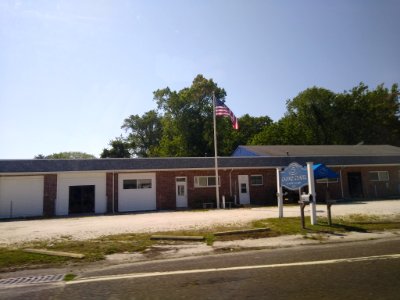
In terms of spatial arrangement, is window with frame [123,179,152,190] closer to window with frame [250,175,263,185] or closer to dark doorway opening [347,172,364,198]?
window with frame [250,175,263,185]

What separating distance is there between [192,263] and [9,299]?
3670 millimetres

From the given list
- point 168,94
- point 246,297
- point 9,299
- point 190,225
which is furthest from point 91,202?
point 168,94

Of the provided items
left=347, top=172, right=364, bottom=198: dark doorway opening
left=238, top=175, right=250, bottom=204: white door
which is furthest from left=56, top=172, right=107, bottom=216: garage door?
left=347, top=172, right=364, bottom=198: dark doorway opening

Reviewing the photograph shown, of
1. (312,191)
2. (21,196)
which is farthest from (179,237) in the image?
(21,196)

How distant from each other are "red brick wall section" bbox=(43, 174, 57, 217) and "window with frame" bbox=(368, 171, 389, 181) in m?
27.3

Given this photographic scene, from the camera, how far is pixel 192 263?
7.51 metres

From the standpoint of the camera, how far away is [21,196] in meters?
23.6

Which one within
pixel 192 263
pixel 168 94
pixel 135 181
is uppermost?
pixel 168 94

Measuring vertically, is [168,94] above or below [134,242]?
above

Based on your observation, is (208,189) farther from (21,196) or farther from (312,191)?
(312,191)

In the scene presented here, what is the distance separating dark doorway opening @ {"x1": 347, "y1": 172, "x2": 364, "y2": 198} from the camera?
99.3ft

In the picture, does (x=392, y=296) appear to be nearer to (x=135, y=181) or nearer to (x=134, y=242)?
(x=134, y=242)

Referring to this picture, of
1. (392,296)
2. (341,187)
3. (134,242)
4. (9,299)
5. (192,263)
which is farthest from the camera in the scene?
(341,187)

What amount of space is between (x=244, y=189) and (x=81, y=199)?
43.1 feet
